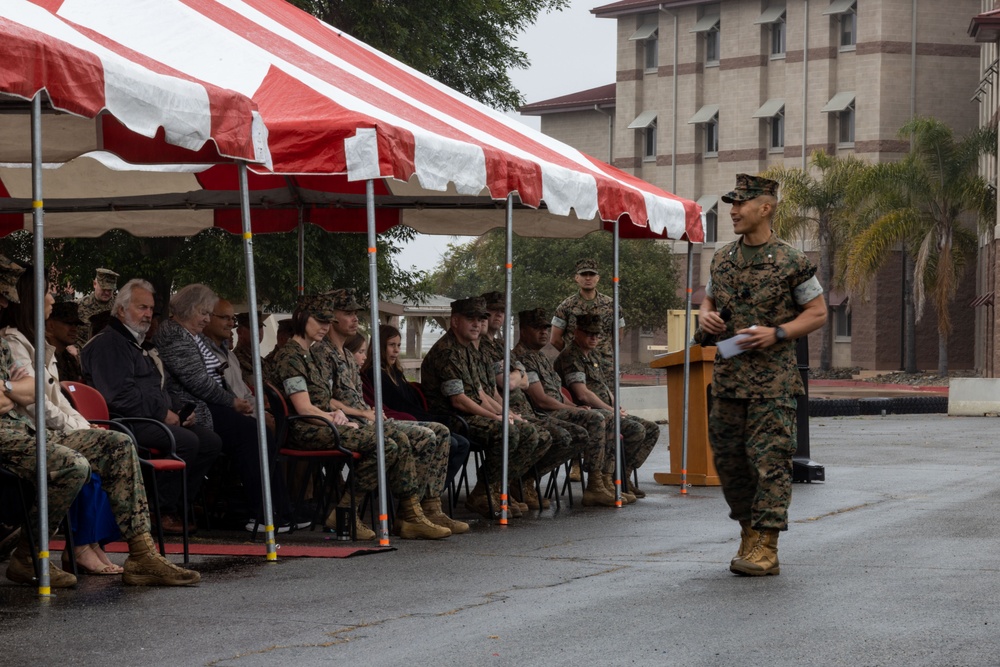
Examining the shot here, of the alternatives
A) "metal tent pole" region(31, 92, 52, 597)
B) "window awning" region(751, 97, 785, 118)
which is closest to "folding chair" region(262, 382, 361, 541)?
"metal tent pole" region(31, 92, 52, 597)

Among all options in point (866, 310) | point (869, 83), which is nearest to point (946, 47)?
point (869, 83)

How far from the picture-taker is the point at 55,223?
14.7 m

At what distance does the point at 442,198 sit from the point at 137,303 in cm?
467

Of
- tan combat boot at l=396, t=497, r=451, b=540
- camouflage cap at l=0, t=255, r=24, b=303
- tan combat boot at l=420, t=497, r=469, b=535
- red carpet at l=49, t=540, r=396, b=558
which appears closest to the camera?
camouflage cap at l=0, t=255, r=24, b=303

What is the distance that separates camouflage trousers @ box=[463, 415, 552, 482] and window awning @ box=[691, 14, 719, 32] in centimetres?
5541

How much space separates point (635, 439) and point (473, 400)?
7.80ft

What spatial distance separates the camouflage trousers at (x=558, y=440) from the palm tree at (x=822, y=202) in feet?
134

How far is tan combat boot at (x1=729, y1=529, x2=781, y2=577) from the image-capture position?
876 cm

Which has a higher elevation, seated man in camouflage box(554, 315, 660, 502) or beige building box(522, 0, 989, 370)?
beige building box(522, 0, 989, 370)

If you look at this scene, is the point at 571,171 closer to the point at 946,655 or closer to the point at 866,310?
the point at 946,655

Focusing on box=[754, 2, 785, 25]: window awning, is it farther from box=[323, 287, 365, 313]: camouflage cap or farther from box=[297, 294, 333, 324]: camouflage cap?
box=[297, 294, 333, 324]: camouflage cap

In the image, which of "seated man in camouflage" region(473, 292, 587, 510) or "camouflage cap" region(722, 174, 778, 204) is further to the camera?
"seated man in camouflage" region(473, 292, 587, 510)

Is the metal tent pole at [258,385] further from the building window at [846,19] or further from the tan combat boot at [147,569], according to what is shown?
the building window at [846,19]

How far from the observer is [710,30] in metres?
65.9
